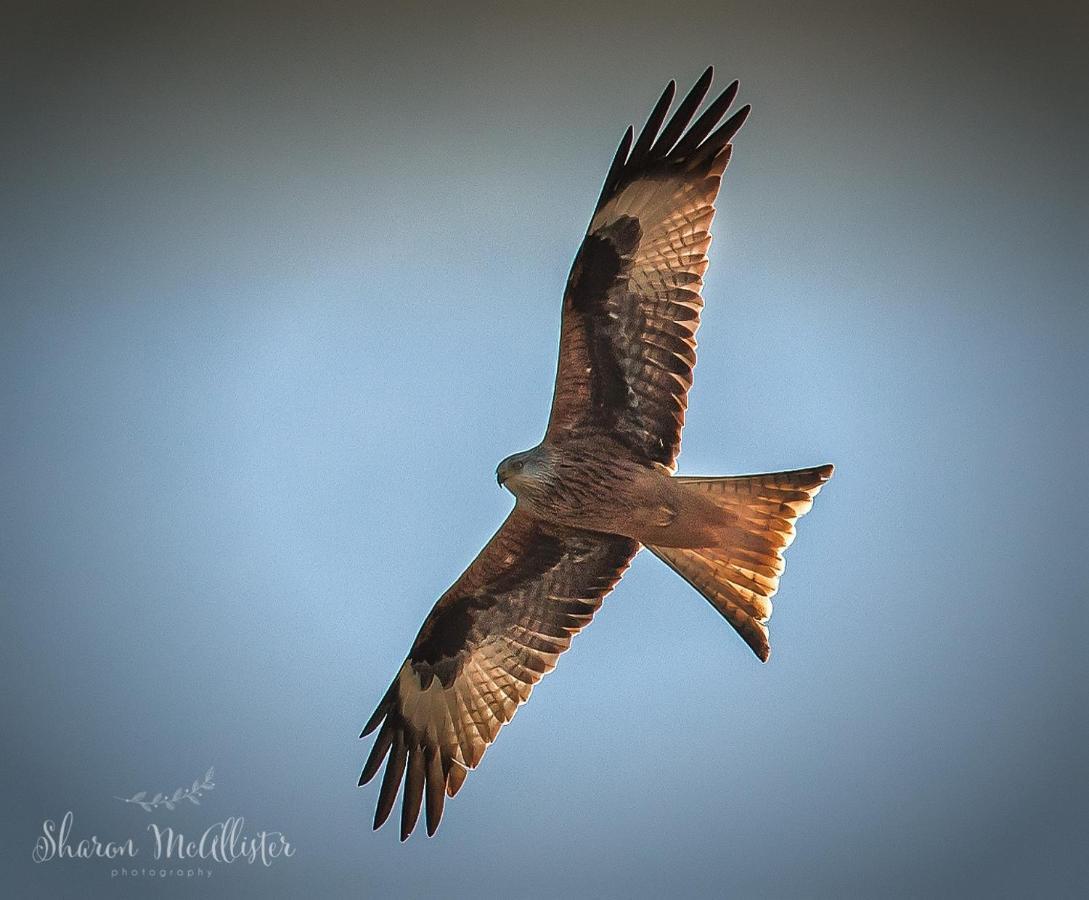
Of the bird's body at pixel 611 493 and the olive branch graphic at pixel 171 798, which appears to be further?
the olive branch graphic at pixel 171 798

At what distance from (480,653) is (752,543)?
153 centimetres

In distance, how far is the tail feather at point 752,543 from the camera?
568cm

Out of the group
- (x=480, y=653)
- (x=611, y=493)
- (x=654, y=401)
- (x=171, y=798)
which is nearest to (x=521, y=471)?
(x=611, y=493)

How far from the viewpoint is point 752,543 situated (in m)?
5.79

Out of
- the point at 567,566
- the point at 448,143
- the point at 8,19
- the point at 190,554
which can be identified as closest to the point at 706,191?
the point at 567,566

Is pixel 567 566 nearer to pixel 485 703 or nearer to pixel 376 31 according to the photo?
pixel 485 703

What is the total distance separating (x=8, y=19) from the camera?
7.89m

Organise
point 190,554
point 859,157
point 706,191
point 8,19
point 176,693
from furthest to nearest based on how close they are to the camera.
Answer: point 190,554 → point 176,693 → point 859,157 → point 8,19 → point 706,191

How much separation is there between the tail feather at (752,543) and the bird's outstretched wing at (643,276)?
0.36 metres

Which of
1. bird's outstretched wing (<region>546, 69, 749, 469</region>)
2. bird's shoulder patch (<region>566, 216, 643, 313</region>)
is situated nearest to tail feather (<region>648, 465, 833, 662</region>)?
bird's outstretched wing (<region>546, 69, 749, 469</region>)

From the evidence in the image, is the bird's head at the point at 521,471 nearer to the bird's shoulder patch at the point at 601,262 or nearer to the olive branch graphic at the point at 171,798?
the bird's shoulder patch at the point at 601,262

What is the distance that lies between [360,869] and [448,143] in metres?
4.99

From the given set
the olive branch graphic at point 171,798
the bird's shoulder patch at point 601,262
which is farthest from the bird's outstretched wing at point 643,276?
the olive branch graphic at point 171,798

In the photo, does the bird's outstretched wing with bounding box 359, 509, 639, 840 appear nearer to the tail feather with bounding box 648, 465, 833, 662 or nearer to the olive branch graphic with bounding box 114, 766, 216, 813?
the tail feather with bounding box 648, 465, 833, 662
